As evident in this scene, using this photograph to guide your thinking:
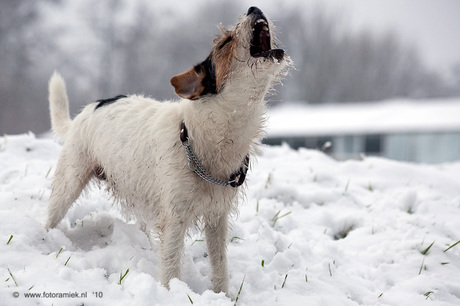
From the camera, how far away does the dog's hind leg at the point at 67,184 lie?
332 cm

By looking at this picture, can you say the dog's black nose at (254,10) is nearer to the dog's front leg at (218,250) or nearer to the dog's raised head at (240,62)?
the dog's raised head at (240,62)

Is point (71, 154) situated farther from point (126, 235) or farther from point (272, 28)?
point (272, 28)

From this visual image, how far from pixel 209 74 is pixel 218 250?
1256 millimetres

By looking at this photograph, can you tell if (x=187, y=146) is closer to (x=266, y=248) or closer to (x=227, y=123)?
(x=227, y=123)

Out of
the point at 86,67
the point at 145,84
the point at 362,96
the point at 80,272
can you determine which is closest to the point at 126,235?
the point at 80,272

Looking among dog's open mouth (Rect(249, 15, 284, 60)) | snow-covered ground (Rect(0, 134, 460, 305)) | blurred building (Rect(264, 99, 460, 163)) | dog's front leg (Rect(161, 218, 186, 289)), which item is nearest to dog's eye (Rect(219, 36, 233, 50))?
dog's open mouth (Rect(249, 15, 284, 60))

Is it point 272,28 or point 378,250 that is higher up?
point 272,28

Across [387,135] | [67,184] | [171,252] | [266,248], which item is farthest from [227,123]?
[387,135]

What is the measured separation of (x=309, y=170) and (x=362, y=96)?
4149 cm

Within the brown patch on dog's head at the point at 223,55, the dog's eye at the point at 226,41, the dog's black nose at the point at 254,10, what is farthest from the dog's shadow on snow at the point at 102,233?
the dog's black nose at the point at 254,10

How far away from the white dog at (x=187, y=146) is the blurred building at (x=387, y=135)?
1695 centimetres

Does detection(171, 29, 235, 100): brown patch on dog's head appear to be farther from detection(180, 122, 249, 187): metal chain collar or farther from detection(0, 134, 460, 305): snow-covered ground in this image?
detection(0, 134, 460, 305): snow-covered ground

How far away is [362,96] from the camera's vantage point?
4466 cm

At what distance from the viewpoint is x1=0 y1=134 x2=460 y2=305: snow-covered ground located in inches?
98.0
